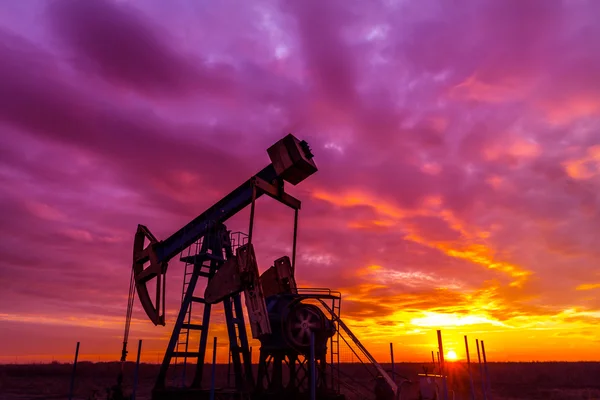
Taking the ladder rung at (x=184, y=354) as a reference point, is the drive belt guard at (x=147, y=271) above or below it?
above

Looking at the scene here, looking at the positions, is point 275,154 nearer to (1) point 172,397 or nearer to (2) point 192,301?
(2) point 192,301

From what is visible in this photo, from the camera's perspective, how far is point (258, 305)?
42.8 feet

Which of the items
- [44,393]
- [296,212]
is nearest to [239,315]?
[296,212]

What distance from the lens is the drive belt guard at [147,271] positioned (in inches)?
656

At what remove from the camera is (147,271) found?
17188mm

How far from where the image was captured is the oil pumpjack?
13891 millimetres

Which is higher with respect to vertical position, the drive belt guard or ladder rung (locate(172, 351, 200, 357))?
the drive belt guard

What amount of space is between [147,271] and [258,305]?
20.5 feet

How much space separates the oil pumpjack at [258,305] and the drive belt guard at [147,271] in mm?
76

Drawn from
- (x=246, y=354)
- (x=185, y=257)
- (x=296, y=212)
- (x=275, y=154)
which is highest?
(x=275, y=154)

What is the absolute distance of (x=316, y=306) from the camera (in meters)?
14.7

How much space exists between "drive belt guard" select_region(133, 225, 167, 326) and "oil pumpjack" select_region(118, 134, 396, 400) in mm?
76

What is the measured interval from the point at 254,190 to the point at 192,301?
4.64 m

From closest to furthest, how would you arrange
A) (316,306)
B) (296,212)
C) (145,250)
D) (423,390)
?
(423,390) < (316,306) < (296,212) < (145,250)
